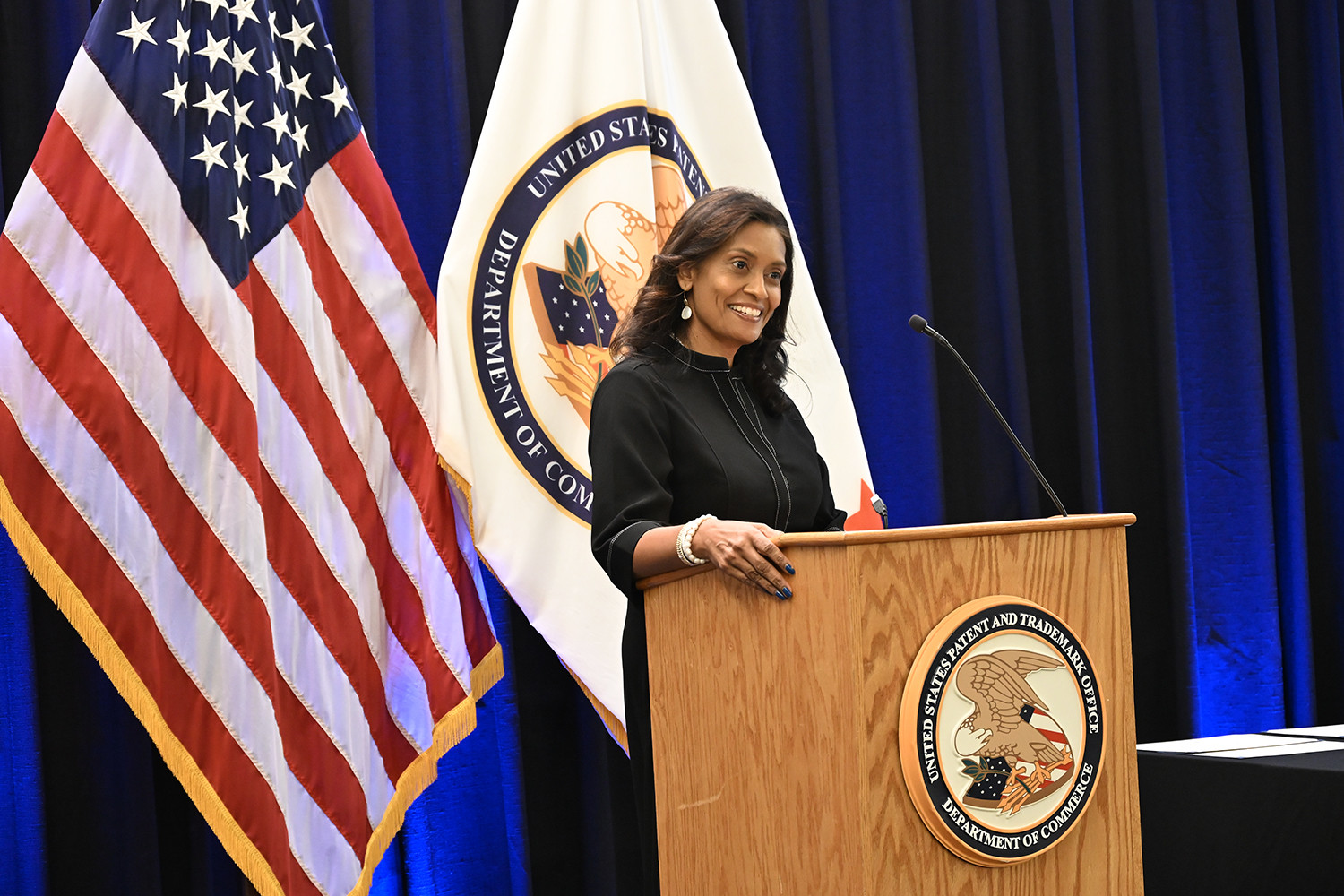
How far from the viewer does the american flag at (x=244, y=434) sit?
7.13ft

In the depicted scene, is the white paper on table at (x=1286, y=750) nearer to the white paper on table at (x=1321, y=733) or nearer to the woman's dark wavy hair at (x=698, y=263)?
the white paper on table at (x=1321, y=733)

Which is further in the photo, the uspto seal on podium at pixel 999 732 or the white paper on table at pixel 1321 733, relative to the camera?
the white paper on table at pixel 1321 733

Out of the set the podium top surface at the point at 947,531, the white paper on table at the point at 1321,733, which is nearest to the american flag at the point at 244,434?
the podium top surface at the point at 947,531

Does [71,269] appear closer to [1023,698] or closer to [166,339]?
[166,339]

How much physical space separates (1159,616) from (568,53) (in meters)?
2.40

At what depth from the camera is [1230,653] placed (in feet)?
12.0

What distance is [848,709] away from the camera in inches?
47.9

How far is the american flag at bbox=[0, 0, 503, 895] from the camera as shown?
2172 millimetres

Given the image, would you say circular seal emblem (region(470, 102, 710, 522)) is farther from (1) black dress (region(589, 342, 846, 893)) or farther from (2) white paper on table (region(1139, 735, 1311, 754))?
(2) white paper on table (region(1139, 735, 1311, 754))

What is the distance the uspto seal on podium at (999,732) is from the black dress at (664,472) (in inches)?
17.1

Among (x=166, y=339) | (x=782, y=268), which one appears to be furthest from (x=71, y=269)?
(x=782, y=268)

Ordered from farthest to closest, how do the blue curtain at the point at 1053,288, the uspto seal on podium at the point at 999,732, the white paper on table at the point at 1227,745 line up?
the blue curtain at the point at 1053,288, the white paper on table at the point at 1227,745, the uspto seal on podium at the point at 999,732

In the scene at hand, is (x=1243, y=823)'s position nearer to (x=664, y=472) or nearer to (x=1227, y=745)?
(x=1227, y=745)

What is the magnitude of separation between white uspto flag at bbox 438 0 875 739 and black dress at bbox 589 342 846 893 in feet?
2.76
